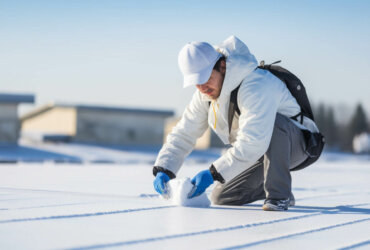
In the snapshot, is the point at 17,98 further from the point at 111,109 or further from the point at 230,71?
the point at 230,71

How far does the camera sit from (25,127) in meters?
17.4

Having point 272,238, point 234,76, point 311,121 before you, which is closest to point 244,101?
point 234,76

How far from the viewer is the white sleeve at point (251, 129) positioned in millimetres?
2791

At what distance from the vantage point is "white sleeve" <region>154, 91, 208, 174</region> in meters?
3.22

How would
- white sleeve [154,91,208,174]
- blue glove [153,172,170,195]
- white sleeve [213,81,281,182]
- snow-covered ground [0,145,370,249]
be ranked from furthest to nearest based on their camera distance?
white sleeve [154,91,208,174], blue glove [153,172,170,195], white sleeve [213,81,281,182], snow-covered ground [0,145,370,249]

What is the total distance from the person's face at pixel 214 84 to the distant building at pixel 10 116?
367 inches

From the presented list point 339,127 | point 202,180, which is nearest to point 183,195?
point 202,180

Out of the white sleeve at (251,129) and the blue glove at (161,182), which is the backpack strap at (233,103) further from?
the blue glove at (161,182)

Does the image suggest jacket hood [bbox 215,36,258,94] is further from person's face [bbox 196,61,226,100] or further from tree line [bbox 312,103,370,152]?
tree line [bbox 312,103,370,152]

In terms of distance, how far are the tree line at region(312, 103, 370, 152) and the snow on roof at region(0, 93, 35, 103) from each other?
24.8m

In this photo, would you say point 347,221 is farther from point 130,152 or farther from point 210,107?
point 130,152

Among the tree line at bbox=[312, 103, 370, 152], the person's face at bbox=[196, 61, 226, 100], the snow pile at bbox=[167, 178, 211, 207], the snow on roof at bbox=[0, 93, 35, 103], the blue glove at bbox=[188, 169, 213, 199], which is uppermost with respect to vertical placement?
the person's face at bbox=[196, 61, 226, 100]

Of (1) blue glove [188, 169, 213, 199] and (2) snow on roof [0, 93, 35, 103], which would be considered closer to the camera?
(1) blue glove [188, 169, 213, 199]

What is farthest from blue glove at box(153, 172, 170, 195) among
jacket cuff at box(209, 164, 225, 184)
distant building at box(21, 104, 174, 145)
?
distant building at box(21, 104, 174, 145)
